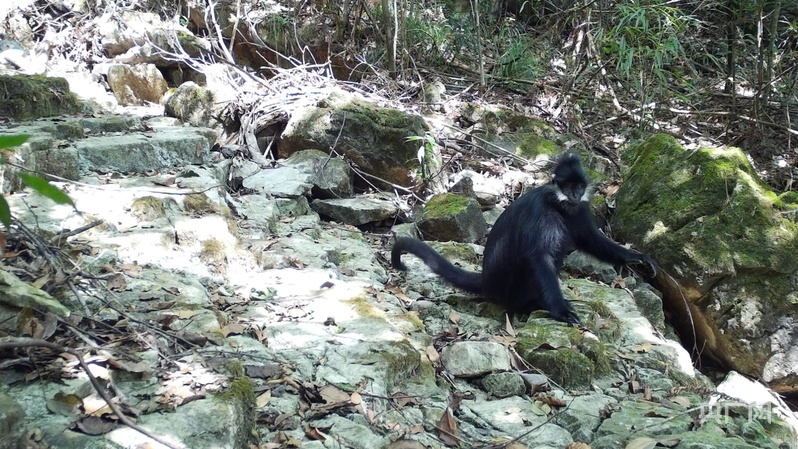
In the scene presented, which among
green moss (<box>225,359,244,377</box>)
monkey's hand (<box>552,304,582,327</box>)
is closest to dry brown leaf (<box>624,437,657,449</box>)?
monkey's hand (<box>552,304,582,327</box>)

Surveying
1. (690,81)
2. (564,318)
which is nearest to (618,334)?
(564,318)

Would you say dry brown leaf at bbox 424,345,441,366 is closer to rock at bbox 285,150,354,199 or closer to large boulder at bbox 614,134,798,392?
large boulder at bbox 614,134,798,392

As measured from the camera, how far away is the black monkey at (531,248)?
→ 426 cm

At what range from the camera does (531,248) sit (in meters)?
4.30

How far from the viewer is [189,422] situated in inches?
81.4

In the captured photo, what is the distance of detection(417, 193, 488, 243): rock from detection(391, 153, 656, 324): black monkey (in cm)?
110

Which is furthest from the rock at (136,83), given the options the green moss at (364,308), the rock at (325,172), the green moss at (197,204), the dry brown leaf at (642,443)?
the dry brown leaf at (642,443)

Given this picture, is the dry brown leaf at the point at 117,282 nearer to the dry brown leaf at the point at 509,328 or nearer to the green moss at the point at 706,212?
the dry brown leaf at the point at 509,328

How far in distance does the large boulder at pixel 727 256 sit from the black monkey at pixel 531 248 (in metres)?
0.62

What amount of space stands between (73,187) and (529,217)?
10.7 feet

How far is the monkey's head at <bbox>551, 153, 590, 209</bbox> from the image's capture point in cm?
447

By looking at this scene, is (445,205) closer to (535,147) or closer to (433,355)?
(535,147)

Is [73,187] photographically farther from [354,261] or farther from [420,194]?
[420,194]

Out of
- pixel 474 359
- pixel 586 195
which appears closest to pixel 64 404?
pixel 474 359
